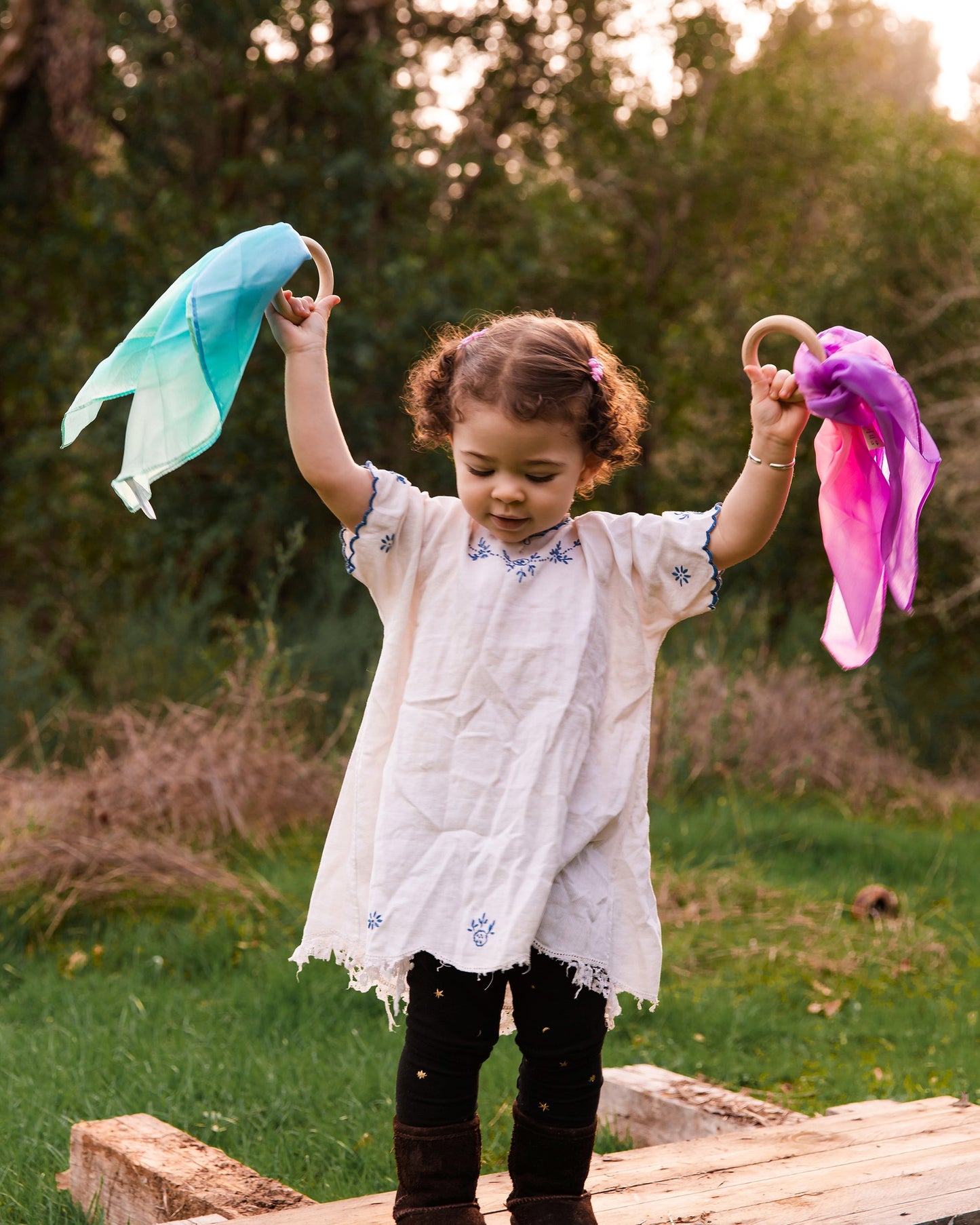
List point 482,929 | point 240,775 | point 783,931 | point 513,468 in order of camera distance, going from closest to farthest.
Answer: point 482,929
point 513,468
point 783,931
point 240,775

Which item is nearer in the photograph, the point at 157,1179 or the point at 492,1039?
the point at 492,1039

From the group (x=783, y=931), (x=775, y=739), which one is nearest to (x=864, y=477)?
(x=783, y=931)

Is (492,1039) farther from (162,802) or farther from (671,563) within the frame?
(162,802)

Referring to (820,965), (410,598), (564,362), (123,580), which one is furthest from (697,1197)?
(123,580)

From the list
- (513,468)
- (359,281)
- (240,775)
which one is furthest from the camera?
(359,281)

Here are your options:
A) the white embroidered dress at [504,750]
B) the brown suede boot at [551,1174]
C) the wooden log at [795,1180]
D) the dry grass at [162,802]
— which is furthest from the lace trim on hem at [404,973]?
the dry grass at [162,802]

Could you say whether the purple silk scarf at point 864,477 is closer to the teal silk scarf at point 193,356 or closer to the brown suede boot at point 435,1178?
the teal silk scarf at point 193,356

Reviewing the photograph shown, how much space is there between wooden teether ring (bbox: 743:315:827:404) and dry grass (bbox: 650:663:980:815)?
4670 mm

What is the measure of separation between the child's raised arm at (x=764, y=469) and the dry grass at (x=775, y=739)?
15.0 ft

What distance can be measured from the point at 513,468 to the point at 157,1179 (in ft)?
4.94

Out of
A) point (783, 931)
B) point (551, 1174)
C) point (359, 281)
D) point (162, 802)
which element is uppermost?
point (359, 281)

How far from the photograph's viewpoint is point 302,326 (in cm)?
238

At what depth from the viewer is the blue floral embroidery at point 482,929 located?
7.29ft

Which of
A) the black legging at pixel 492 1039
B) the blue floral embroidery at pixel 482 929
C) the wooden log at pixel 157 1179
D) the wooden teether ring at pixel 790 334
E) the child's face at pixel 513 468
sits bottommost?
the wooden log at pixel 157 1179
